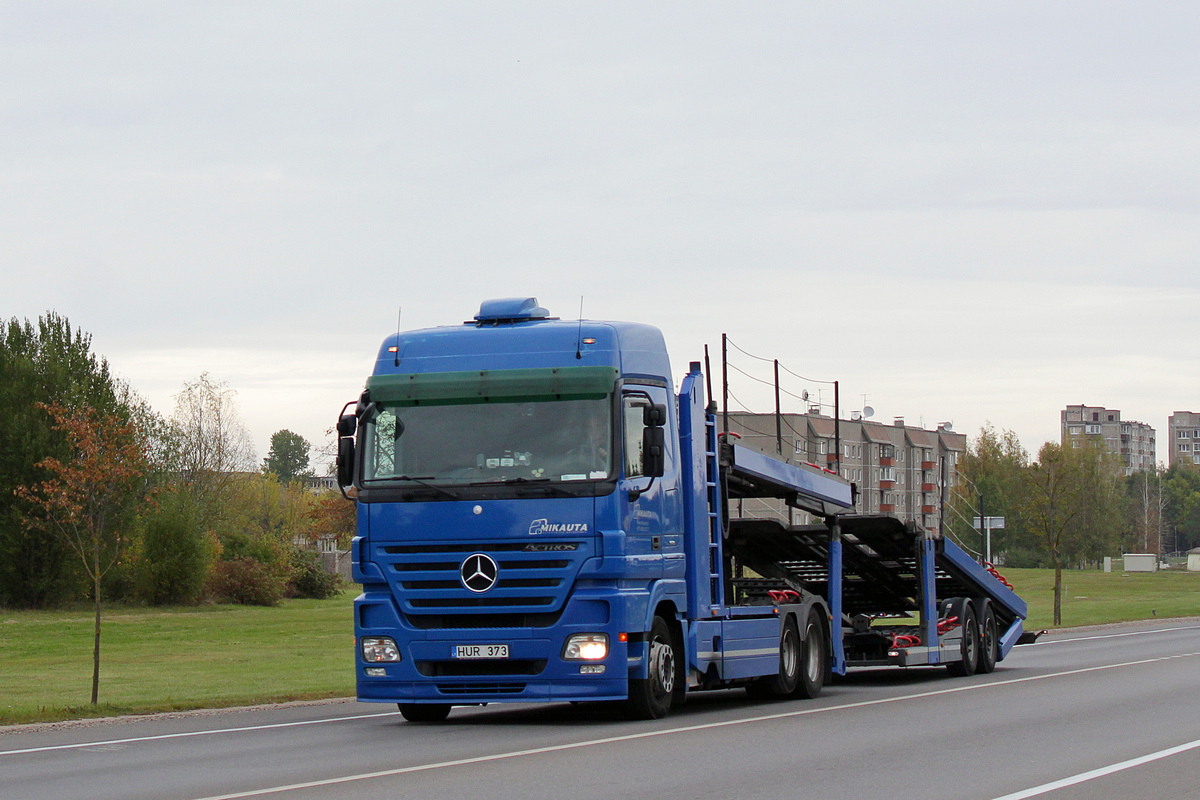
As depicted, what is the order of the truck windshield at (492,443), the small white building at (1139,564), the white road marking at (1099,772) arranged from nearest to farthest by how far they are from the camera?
1. the white road marking at (1099,772)
2. the truck windshield at (492,443)
3. the small white building at (1139,564)

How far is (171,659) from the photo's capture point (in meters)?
32.8

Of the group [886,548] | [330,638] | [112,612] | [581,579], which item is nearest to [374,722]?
[581,579]

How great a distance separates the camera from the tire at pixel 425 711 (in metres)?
15.3

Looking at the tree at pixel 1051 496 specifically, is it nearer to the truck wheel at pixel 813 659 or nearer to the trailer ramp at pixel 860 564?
the trailer ramp at pixel 860 564

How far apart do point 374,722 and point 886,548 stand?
8381 mm

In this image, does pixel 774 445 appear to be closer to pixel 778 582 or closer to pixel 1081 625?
pixel 778 582

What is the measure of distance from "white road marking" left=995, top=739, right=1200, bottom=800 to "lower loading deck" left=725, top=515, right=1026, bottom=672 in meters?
6.70

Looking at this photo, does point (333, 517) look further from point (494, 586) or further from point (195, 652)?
point (494, 586)

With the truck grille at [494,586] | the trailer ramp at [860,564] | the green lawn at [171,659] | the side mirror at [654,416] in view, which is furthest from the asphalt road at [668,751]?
the green lawn at [171,659]

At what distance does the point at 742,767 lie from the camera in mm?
10727

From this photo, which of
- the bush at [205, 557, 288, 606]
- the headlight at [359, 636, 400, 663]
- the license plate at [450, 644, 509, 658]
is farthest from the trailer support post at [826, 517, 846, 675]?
the bush at [205, 557, 288, 606]

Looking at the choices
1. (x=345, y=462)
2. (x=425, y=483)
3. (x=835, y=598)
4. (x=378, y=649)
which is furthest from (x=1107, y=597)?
(x=345, y=462)

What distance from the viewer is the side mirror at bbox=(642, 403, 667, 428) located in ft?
45.2

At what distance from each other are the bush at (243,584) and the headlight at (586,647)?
170 ft
